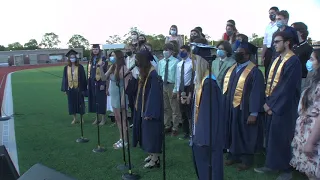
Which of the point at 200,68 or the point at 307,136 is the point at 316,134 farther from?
the point at 200,68

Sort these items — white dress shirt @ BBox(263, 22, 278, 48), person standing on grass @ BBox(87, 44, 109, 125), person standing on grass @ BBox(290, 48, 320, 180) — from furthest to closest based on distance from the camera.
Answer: person standing on grass @ BBox(87, 44, 109, 125)
white dress shirt @ BBox(263, 22, 278, 48)
person standing on grass @ BBox(290, 48, 320, 180)

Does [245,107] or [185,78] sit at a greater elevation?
[185,78]

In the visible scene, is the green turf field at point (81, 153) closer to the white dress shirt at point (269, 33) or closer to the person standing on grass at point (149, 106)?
the person standing on grass at point (149, 106)

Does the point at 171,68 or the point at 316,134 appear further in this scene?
the point at 171,68

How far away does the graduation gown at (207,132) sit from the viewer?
3.36m

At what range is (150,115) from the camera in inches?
185

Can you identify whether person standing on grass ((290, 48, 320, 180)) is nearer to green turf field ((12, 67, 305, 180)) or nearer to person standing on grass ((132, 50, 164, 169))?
green turf field ((12, 67, 305, 180))

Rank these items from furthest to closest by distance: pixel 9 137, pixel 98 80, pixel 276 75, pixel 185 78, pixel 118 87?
pixel 98 80 → pixel 9 137 → pixel 185 78 → pixel 118 87 → pixel 276 75

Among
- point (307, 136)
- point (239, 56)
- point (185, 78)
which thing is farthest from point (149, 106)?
point (307, 136)

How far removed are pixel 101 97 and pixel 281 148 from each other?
5.23m

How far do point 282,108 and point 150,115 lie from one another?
1923 mm

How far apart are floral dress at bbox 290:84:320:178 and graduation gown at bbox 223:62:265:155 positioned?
910mm

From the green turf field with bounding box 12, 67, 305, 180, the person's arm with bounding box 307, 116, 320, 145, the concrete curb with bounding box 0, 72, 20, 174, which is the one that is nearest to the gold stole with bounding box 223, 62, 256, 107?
the green turf field with bounding box 12, 67, 305, 180

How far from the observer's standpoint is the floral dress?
324 centimetres
